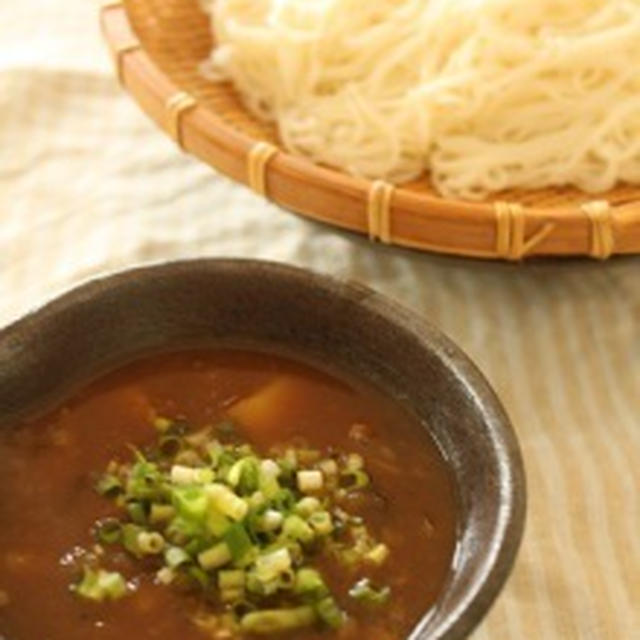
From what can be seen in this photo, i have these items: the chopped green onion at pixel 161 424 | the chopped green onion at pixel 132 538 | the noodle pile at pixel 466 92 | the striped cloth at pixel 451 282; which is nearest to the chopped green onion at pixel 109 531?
the chopped green onion at pixel 132 538

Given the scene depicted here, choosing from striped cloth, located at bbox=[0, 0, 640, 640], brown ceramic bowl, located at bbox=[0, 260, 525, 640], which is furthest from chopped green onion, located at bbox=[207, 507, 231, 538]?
striped cloth, located at bbox=[0, 0, 640, 640]

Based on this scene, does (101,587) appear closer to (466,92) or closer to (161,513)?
(161,513)

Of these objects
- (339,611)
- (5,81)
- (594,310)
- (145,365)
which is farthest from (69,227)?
(339,611)

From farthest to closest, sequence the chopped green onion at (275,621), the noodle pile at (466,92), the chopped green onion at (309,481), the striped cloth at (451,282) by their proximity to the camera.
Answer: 1. the noodle pile at (466,92)
2. the striped cloth at (451,282)
3. the chopped green onion at (309,481)
4. the chopped green onion at (275,621)

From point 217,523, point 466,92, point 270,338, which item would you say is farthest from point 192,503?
point 466,92

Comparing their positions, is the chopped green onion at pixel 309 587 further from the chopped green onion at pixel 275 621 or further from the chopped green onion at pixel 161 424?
the chopped green onion at pixel 161 424

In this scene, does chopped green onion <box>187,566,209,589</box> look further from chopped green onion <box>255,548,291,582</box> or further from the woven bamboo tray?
the woven bamboo tray

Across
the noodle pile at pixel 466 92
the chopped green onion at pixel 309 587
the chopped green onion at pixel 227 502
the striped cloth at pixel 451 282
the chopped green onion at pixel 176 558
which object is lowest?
the striped cloth at pixel 451 282
